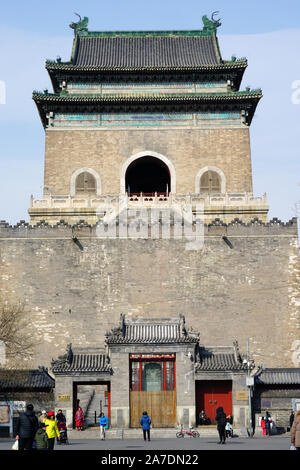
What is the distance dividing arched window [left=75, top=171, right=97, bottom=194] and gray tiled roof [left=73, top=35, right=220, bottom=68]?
6672mm

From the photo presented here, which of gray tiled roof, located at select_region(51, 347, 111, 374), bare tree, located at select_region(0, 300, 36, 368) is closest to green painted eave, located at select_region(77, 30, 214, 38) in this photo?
bare tree, located at select_region(0, 300, 36, 368)

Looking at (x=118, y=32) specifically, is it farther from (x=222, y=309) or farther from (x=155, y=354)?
(x=155, y=354)

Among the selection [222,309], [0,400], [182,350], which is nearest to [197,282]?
[222,309]

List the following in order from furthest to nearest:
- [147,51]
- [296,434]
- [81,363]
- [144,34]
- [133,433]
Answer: [144,34] → [147,51] → [81,363] → [133,433] → [296,434]

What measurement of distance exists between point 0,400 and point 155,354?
19.4ft

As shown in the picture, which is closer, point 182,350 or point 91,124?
point 182,350

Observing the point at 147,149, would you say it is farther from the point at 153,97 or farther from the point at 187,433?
the point at 187,433

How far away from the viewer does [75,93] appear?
41.1 meters

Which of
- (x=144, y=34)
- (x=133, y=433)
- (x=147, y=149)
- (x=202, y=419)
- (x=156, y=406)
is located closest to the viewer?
(x=133, y=433)

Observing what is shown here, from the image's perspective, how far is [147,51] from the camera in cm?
4425

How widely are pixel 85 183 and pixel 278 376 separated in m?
16.3

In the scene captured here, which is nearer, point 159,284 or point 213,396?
point 213,396

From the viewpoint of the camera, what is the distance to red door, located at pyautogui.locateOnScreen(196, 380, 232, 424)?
26797 mm

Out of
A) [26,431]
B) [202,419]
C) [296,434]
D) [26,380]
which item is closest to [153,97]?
[26,380]
